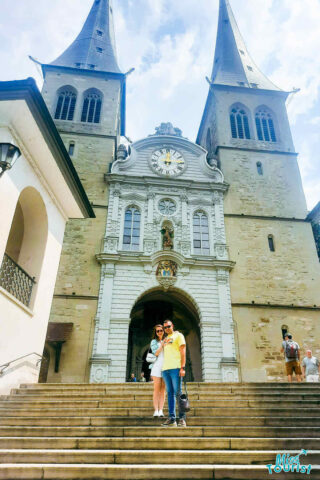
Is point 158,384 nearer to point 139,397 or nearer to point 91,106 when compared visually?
point 139,397

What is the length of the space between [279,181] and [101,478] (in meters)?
17.3

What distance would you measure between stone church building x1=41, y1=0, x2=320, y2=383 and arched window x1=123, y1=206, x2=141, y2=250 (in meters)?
0.05

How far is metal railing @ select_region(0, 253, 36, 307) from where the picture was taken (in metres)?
6.98

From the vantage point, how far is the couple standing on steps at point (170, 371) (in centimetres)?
452

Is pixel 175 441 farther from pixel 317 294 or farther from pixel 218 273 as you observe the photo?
pixel 317 294

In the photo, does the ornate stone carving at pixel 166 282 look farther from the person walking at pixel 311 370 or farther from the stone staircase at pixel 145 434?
the stone staircase at pixel 145 434

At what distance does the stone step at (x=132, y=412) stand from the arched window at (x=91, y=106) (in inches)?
681

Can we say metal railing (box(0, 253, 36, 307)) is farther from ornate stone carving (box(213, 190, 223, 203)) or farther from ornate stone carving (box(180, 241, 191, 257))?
ornate stone carving (box(213, 190, 223, 203))

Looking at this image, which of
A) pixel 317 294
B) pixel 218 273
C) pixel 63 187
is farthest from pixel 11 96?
pixel 317 294

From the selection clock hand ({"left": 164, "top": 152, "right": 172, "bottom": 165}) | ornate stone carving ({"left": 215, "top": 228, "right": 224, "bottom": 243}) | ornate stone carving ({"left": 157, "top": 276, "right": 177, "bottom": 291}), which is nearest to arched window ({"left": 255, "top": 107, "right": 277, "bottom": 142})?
clock hand ({"left": 164, "top": 152, "right": 172, "bottom": 165})

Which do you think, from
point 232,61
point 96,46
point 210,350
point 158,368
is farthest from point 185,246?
point 96,46

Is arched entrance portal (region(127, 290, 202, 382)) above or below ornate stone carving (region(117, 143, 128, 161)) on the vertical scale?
below

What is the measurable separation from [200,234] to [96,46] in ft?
61.4

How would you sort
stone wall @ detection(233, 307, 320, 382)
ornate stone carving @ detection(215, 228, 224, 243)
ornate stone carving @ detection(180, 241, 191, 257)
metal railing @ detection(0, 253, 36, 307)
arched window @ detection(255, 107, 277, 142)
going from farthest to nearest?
arched window @ detection(255, 107, 277, 142), ornate stone carving @ detection(215, 228, 224, 243), ornate stone carving @ detection(180, 241, 191, 257), stone wall @ detection(233, 307, 320, 382), metal railing @ detection(0, 253, 36, 307)
